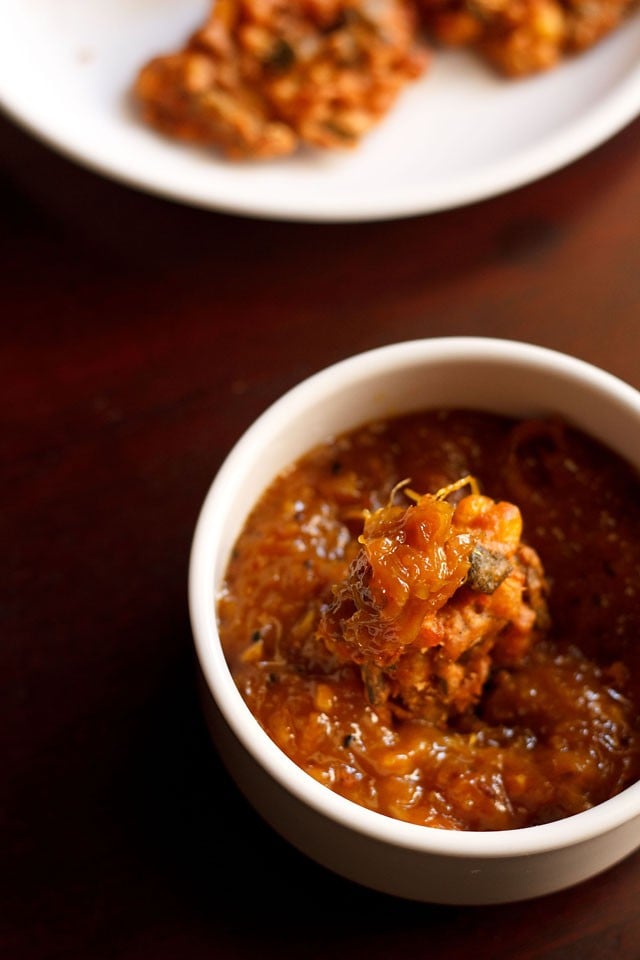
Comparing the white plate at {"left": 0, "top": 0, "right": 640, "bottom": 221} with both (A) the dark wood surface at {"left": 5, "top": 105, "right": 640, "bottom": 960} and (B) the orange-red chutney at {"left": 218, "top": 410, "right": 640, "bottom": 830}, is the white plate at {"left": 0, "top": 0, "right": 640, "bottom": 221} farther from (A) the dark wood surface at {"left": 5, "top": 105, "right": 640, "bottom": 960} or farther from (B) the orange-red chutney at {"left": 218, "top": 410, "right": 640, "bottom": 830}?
(B) the orange-red chutney at {"left": 218, "top": 410, "right": 640, "bottom": 830}

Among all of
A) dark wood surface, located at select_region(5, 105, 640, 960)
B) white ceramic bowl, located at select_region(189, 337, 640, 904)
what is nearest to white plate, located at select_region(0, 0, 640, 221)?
dark wood surface, located at select_region(5, 105, 640, 960)

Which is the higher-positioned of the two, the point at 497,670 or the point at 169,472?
the point at 497,670

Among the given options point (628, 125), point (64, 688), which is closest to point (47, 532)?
point (64, 688)

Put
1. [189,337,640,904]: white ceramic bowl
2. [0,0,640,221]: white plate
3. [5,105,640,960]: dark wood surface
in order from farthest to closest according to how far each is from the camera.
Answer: [0,0,640,221]: white plate, [5,105,640,960]: dark wood surface, [189,337,640,904]: white ceramic bowl

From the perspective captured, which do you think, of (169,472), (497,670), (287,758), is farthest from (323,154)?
(287,758)

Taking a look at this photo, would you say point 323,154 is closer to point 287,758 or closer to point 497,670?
point 497,670

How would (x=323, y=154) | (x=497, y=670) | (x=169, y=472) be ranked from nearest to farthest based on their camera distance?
(x=497, y=670) → (x=169, y=472) → (x=323, y=154)

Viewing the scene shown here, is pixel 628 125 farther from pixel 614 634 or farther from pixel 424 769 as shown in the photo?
pixel 424 769

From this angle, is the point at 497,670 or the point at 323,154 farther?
the point at 323,154
